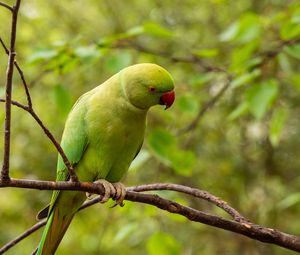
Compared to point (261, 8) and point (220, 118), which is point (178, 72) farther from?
point (261, 8)

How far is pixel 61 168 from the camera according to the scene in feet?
6.66

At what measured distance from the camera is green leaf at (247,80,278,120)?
2.36 metres

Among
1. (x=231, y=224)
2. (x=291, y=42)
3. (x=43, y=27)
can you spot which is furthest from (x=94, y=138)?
(x=43, y=27)

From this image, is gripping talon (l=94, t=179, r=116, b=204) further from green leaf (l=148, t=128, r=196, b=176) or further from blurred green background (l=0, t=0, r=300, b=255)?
blurred green background (l=0, t=0, r=300, b=255)

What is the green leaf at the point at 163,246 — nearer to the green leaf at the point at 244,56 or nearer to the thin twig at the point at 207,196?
the thin twig at the point at 207,196

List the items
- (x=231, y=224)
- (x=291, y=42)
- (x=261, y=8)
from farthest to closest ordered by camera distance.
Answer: (x=261, y=8) → (x=291, y=42) → (x=231, y=224)

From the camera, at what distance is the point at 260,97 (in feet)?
7.86

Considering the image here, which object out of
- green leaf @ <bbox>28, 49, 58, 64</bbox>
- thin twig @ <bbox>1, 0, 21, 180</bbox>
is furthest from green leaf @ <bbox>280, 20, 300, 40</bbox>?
thin twig @ <bbox>1, 0, 21, 180</bbox>

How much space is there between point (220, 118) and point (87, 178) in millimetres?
2485

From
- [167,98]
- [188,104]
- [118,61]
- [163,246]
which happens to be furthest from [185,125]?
[167,98]

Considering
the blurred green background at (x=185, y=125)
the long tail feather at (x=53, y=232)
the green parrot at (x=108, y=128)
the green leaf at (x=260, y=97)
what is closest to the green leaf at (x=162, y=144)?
the green parrot at (x=108, y=128)

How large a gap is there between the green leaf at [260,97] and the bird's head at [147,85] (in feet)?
2.11

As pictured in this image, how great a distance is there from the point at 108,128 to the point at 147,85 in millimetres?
226

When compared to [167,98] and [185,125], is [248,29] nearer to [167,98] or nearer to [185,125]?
[167,98]
